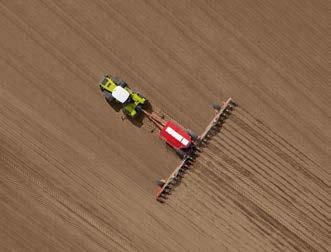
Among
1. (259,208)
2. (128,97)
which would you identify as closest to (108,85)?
(128,97)

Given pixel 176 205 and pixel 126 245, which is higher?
pixel 176 205

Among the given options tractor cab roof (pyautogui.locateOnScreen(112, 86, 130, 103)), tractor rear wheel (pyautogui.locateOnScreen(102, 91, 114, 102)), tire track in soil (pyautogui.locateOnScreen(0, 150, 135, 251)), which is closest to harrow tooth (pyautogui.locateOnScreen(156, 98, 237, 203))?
tractor cab roof (pyautogui.locateOnScreen(112, 86, 130, 103))

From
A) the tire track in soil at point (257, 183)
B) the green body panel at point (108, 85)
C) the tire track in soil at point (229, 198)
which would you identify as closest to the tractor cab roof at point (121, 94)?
the green body panel at point (108, 85)

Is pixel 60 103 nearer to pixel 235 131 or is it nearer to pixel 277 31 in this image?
pixel 235 131

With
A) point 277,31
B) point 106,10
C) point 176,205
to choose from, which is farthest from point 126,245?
point 277,31

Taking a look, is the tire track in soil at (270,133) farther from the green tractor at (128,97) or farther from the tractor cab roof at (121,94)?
the tractor cab roof at (121,94)

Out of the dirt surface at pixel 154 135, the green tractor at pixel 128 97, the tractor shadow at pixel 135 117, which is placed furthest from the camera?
the tractor shadow at pixel 135 117

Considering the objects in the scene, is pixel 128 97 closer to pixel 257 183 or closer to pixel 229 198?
pixel 229 198
